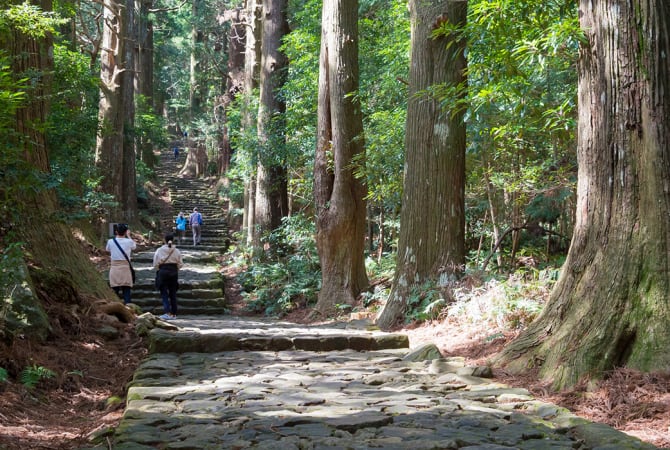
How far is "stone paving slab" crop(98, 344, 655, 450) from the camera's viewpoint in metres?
3.97

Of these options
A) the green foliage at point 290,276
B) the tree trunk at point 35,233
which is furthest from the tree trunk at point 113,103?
the tree trunk at point 35,233

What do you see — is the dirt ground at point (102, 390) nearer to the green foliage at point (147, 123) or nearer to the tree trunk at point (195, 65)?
the green foliage at point (147, 123)

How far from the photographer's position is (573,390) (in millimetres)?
5312

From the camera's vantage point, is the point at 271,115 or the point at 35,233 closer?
the point at 35,233

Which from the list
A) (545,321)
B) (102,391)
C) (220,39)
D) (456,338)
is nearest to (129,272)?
(102,391)

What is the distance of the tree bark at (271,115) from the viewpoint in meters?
19.7

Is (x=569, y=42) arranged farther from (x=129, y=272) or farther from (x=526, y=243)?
(x=526, y=243)

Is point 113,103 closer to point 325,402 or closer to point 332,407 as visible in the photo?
point 325,402

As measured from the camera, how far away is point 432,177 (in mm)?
9953

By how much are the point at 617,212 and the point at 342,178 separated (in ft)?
25.1

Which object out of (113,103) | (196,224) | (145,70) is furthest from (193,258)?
(145,70)

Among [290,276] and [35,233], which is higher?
[35,233]

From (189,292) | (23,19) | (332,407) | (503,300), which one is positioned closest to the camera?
(332,407)

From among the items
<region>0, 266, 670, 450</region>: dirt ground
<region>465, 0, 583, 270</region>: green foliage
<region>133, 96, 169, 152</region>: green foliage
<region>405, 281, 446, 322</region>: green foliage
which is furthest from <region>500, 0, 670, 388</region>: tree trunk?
<region>133, 96, 169, 152</region>: green foliage
